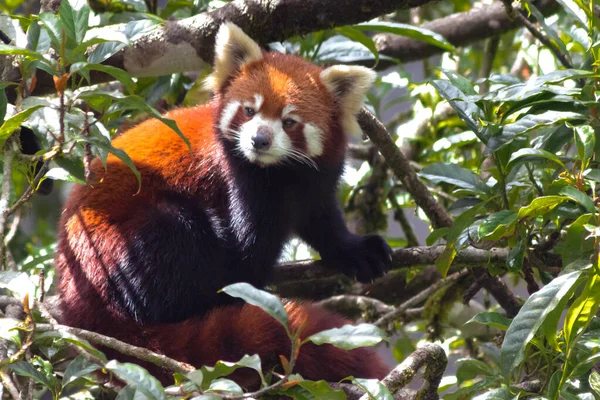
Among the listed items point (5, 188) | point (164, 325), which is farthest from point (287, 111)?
point (5, 188)

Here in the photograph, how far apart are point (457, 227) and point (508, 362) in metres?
0.75

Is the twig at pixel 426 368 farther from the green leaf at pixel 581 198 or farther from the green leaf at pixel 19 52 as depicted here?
the green leaf at pixel 19 52

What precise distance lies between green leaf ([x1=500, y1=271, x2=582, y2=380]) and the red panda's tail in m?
0.84

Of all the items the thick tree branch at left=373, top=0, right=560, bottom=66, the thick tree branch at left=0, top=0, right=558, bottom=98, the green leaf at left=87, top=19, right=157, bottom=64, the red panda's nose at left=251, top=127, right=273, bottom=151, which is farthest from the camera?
the thick tree branch at left=373, top=0, right=560, bottom=66

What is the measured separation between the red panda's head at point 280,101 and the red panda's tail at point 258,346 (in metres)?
0.83

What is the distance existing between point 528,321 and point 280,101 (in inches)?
70.9

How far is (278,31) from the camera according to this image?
3373 millimetres

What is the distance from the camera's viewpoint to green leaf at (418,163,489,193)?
2783 mm

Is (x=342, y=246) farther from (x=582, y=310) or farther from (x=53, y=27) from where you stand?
(x=53, y=27)

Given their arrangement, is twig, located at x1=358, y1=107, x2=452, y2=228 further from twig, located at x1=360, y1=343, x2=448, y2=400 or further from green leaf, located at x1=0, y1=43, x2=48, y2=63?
green leaf, located at x1=0, y1=43, x2=48, y2=63

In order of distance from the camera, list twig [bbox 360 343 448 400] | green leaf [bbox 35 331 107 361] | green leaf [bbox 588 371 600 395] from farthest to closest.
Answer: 1. twig [bbox 360 343 448 400]
2. green leaf [bbox 588 371 600 395]
3. green leaf [bbox 35 331 107 361]

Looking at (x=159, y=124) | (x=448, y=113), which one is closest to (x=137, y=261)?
(x=159, y=124)

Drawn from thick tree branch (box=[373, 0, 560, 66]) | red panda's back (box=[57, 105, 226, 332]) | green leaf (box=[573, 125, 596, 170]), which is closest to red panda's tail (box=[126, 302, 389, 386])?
red panda's back (box=[57, 105, 226, 332])

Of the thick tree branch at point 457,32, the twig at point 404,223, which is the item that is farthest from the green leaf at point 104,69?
the thick tree branch at point 457,32
